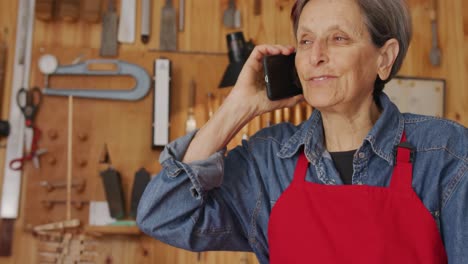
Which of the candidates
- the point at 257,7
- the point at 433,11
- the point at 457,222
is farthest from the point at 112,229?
the point at 433,11

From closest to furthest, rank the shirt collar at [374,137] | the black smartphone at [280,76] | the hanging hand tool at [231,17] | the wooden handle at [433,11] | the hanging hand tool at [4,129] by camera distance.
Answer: the shirt collar at [374,137], the black smartphone at [280,76], the hanging hand tool at [4,129], the hanging hand tool at [231,17], the wooden handle at [433,11]

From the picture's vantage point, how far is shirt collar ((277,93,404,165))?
1.18 m

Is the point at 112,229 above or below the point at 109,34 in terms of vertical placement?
below

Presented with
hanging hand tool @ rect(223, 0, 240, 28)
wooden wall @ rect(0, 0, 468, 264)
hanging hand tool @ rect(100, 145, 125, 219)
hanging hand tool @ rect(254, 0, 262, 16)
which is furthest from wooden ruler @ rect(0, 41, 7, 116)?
hanging hand tool @ rect(254, 0, 262, 16)

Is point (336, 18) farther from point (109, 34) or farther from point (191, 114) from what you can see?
point (109, 34)

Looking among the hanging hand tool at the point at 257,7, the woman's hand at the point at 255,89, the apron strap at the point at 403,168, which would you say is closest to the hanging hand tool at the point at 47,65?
the hanging hand tool at the point at 257,7

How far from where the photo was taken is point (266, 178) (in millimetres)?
1271

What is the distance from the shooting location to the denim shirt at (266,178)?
3.64ft

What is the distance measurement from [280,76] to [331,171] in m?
0.25

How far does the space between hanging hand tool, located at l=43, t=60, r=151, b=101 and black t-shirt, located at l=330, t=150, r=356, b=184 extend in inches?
60.5

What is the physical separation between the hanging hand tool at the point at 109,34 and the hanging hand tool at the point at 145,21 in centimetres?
12

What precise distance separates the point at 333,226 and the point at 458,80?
6.56ft

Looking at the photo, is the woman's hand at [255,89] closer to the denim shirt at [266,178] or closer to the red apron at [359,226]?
the denim shirt at [266,178]

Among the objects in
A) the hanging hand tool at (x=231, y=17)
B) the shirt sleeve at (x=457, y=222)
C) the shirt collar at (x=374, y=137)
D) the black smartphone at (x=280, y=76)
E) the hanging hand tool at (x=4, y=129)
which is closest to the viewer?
the shirt sleeve at (x=457, y=222)
